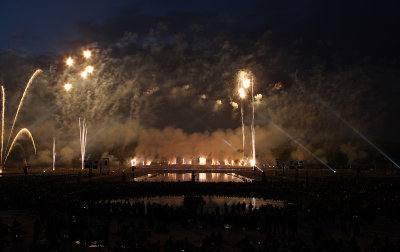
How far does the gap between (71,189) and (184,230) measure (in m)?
21.6

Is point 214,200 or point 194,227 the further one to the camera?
point 214,200

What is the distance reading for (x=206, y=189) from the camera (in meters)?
40.0

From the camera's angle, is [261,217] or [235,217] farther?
[261,217]

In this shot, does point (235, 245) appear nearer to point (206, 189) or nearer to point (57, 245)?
point (57, 245)

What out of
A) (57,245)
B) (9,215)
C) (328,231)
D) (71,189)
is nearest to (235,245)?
(328,231)

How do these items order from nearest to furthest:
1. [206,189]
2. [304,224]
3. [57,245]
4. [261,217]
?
[57,245], [304,224], [261,217], [206,189]

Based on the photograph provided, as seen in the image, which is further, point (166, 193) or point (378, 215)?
point (166, 193)

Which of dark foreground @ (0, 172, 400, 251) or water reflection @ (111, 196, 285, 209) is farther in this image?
water reflection @ (111, 196, 285, 209)

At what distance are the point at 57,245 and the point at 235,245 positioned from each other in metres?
8.40

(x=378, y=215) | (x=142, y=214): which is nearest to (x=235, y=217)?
(x=142, y=214)

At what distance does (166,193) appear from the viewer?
37938 mm

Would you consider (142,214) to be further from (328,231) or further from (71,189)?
(71,189)

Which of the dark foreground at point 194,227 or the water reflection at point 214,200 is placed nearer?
the dark foreground at point 194,227

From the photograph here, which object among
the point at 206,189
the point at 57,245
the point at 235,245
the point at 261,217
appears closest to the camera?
the point at 57,245
